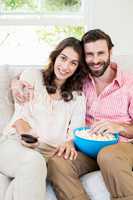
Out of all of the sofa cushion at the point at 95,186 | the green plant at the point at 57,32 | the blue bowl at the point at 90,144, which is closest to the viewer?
the sofa cushion at the point at 95,186

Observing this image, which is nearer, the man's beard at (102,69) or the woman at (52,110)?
the woman at (52,110)

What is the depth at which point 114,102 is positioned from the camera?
84.7 inches

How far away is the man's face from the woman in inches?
1.8

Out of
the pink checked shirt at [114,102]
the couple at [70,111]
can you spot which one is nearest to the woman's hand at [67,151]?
the couple at [70,111]

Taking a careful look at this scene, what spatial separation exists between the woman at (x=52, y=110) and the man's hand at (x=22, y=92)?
0.02 meters

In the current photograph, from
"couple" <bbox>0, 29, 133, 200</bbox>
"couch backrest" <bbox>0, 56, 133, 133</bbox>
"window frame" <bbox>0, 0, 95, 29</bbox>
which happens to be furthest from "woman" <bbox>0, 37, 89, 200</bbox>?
"window frame" <bbox>0, 0, 95, 29</bbox>

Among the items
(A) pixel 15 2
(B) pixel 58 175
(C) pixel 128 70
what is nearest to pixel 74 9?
(A) pixel 15 2

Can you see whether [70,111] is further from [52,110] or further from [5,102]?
[5,102]

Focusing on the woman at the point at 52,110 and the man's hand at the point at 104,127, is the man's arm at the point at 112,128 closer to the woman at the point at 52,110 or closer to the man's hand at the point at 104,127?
the man's hand at the point at 104,127

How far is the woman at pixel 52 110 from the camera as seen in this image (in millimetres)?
1937

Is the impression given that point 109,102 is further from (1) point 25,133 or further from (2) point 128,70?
(1) point 25,133

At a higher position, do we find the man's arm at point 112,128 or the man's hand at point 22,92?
the man's hand at point 22,92

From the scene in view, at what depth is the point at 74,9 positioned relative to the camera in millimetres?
3104

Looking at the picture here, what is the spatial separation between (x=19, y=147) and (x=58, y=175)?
0.24m
